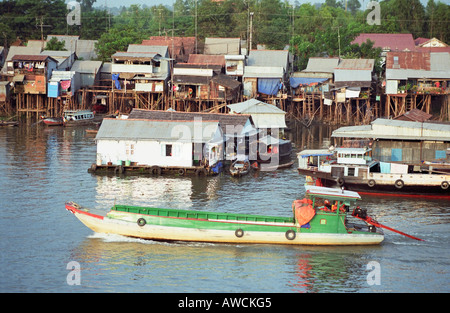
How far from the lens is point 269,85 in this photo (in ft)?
217

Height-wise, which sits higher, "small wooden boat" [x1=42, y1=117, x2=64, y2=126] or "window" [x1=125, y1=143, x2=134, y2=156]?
"small wooden boat" [x1=42, y1=117, x2=64, y2=126]

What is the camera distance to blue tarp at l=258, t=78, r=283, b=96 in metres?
66.0

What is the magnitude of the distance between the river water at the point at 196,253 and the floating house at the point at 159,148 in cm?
293

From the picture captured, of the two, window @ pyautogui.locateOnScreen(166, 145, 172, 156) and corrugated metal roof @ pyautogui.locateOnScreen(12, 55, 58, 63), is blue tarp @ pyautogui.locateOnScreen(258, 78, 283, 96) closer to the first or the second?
corrugated metal roof @ pyautogui.locateOnScreen(12, 55, 58, 63)

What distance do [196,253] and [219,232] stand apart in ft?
4.58

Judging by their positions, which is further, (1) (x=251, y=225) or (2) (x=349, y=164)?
(2) (x=349, y=164)

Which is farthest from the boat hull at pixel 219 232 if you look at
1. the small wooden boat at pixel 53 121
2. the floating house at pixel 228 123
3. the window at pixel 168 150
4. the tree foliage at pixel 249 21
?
the tree foliage at pixel 249 21

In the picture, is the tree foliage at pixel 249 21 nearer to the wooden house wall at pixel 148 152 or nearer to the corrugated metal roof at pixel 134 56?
the corrugated metal roof at pixel 134 56

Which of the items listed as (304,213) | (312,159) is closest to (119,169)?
(312,159)

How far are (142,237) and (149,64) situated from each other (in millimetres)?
39657

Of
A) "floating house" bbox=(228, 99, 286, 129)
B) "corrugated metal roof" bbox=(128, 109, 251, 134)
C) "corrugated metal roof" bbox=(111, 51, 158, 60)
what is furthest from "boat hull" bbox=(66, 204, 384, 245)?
"corrugated metal roof" bbox=(111, 51, 158, 60)

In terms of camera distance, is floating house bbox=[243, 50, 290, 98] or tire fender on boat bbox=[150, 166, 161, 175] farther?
floating house bbox=[243, 50, 290, 98]

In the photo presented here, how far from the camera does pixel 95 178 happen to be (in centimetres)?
4125

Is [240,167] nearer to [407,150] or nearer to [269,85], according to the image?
[407,150]
